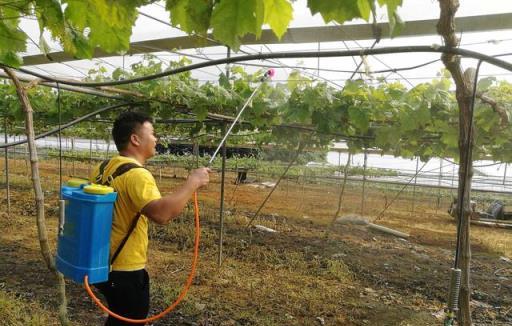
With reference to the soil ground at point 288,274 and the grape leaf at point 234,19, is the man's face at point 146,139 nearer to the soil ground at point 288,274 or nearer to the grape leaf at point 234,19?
the grape leaf at point 234,19

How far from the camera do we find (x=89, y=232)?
5.97 feet

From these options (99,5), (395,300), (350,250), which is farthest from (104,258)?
(350,250)

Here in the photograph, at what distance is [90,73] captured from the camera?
552cm

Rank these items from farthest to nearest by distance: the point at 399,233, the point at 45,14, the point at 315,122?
the point at 399,233 → the point at 315,122 → the point at 45,14

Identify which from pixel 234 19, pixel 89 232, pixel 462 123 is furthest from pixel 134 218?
pixel 462 123

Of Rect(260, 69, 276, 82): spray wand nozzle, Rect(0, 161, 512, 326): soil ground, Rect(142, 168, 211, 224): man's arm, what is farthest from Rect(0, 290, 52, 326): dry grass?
Rect(260, 69, 276, 82): spray wand nozzle

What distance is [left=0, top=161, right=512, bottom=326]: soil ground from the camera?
417 cm

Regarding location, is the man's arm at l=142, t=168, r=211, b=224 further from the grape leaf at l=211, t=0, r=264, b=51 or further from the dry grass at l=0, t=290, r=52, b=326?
the dry grass at l=0, t=290, r=52, b=326

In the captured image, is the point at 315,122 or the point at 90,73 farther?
the point at 90,73

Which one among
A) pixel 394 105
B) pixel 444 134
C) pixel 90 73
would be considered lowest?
pixel 444 134

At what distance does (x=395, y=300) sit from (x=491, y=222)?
8.47 m

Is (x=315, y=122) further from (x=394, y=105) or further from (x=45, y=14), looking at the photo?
(x=45, y=14)

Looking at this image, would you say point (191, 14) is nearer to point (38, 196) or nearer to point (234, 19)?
point (234, 19)

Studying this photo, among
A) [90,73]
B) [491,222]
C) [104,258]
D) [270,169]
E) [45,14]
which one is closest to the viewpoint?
[45,14]
